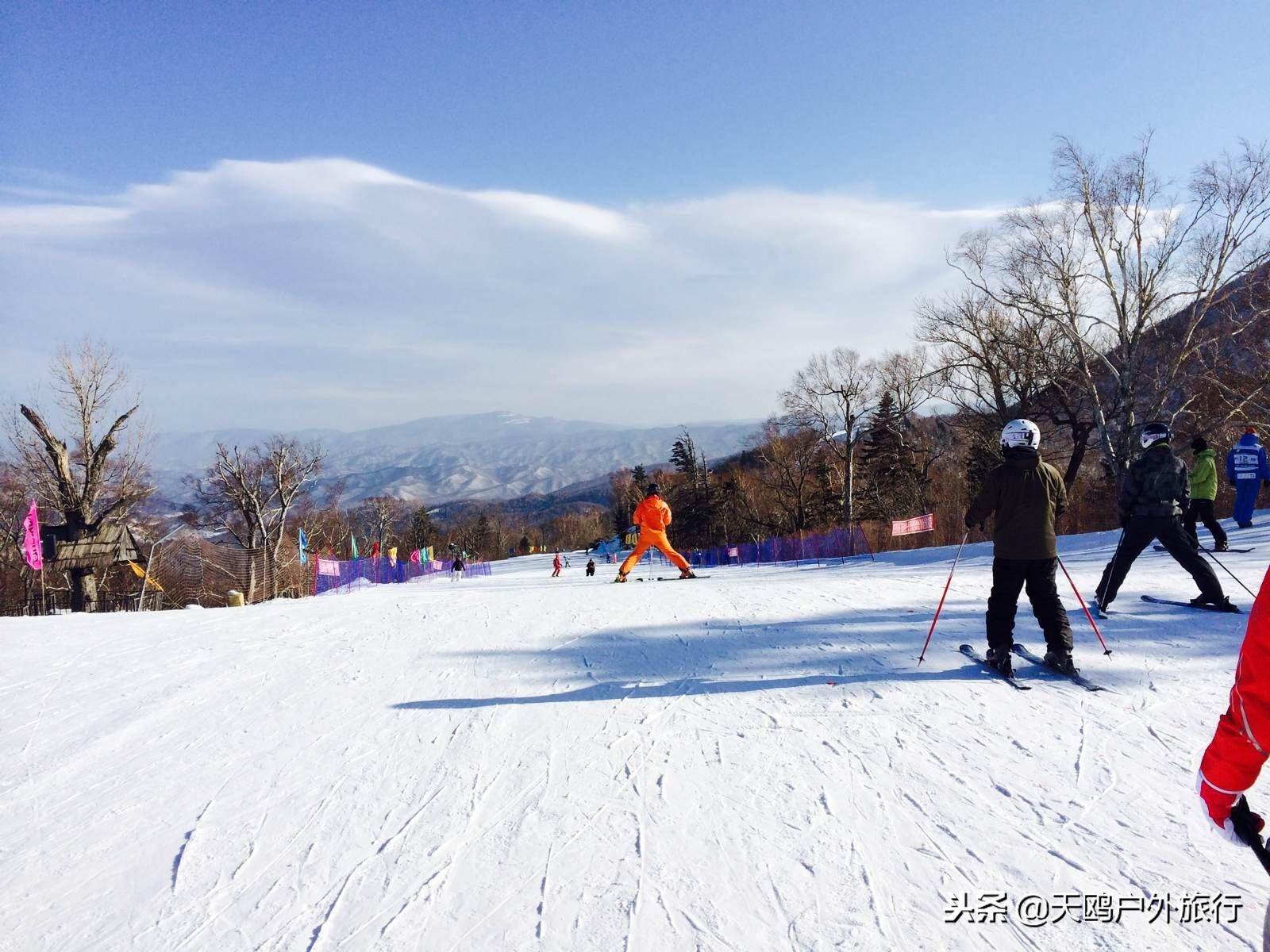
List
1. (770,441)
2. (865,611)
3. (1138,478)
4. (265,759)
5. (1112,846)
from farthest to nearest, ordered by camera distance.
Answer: (770,441), (865,611), (1138,478), (265,759), (1112,846)

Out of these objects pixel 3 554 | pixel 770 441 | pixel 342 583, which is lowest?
pixel 342 583

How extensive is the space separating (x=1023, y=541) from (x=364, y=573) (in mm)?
30684

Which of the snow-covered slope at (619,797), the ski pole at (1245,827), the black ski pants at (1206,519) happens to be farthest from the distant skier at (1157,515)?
the ski pole at (1245,827)

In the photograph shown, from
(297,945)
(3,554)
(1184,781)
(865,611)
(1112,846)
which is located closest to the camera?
(297,945)

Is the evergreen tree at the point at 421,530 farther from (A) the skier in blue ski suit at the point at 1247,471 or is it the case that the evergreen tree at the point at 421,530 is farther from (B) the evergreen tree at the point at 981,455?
(A) the skier in blue ski suit at the point at 1247,471

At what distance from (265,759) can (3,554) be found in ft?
126

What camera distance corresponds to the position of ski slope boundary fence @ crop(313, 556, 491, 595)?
2498cm

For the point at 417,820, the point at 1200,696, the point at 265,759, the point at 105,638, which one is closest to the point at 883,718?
the point at 1200,696

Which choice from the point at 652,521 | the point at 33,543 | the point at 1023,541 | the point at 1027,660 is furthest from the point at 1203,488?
the point at 33,543

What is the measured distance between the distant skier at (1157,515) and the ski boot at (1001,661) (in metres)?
2.44

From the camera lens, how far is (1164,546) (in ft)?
21.4

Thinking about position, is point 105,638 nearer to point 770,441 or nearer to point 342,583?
point 342,583

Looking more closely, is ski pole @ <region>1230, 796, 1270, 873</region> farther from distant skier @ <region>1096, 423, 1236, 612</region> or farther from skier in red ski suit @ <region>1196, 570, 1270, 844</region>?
distant skier @ <region>1096, 423, 1236, 612</region>

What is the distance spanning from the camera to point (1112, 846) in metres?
2.89
